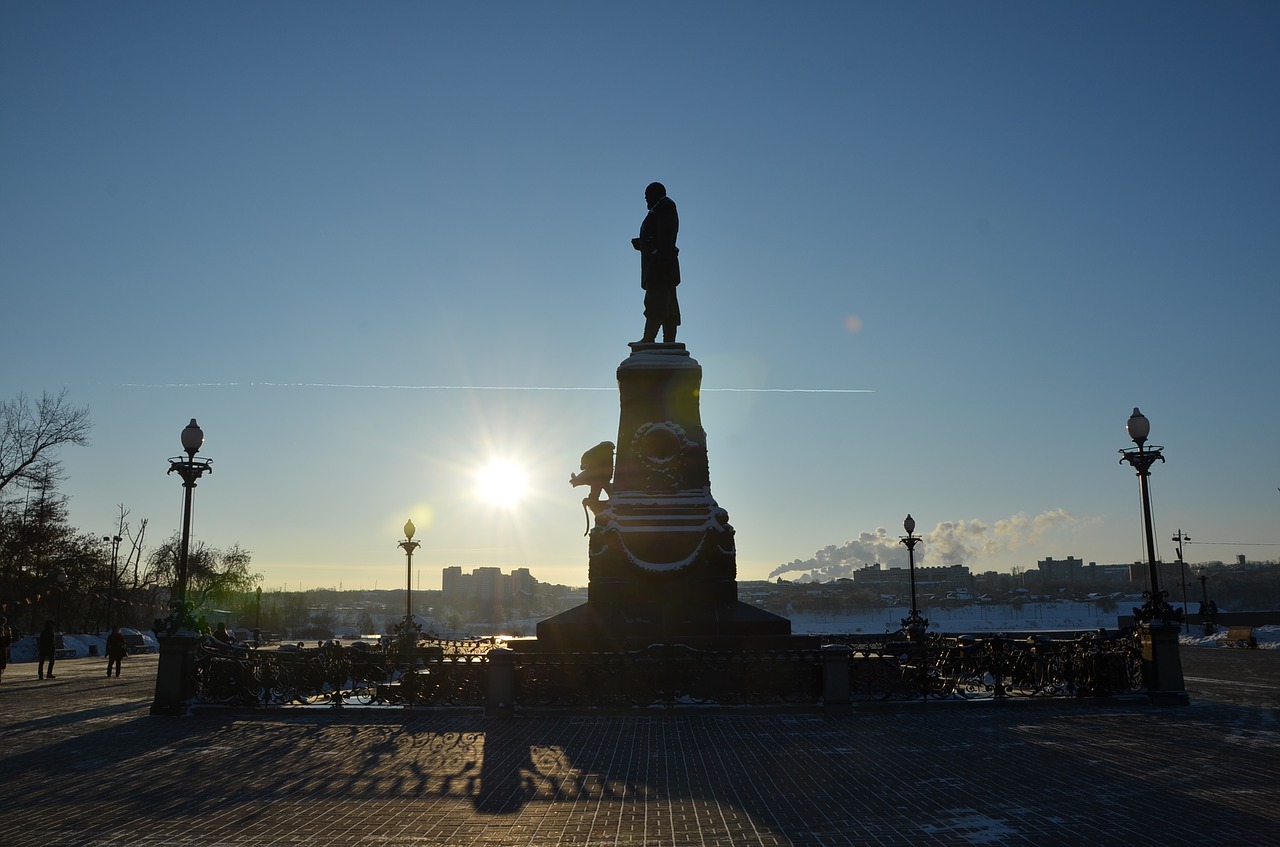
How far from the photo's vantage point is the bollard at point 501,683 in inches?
650

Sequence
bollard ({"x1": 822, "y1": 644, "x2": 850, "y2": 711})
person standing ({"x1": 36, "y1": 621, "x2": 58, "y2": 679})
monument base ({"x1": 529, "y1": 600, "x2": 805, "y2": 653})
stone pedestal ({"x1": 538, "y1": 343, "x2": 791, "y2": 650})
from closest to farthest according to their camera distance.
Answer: bollard ({"x1": 822, "y1": 644, "x2": 850, "y2": 711}) → monument base ({"x1": 529, "y1": 600, "x2": 805, "y2": 653}) → stone pedestal ({"x1": 538, "y1": 343, "x2": 791, "y2": 650}) → person standing ({"x1": 36, "y1": 621, "x2": 58, "y2": 679})

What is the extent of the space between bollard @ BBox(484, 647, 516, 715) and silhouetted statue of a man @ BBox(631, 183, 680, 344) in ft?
34.9

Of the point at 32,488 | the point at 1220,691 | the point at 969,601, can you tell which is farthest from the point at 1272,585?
the point at 32,488

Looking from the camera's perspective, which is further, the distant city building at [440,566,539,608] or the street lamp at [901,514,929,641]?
the distant city building at [440,566,539,608]

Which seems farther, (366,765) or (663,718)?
(663,718)

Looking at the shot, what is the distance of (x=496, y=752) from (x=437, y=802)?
3212 mm

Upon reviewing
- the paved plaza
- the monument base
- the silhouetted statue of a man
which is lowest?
the paved plaza

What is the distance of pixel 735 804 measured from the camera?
364 inches

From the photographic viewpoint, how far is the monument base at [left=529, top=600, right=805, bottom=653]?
65.6 ft

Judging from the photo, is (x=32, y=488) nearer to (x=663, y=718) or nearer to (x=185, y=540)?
(x=185, y=540)

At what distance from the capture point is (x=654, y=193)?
2559 cm

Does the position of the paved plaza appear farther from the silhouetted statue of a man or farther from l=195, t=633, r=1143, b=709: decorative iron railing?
the silhouetted statue of a man

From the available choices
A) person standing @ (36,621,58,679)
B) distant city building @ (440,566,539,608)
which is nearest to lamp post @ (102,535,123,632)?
person standing @ (36,621,58,679)

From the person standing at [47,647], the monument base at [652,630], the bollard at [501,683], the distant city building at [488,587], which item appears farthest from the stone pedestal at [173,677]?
the distant city building at [488,587]
